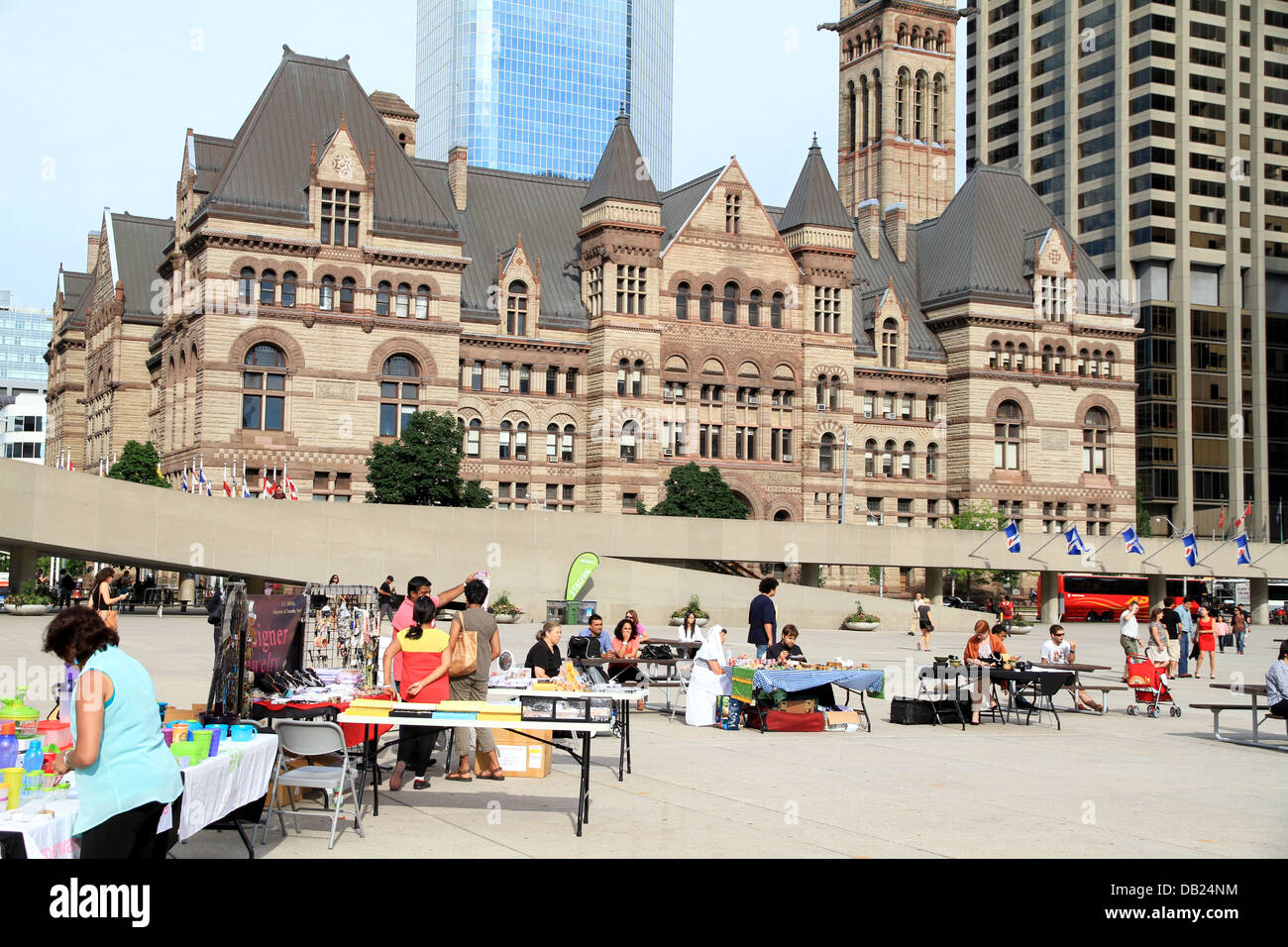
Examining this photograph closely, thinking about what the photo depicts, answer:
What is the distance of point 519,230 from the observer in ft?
239

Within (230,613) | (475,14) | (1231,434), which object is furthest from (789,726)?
(475,14)

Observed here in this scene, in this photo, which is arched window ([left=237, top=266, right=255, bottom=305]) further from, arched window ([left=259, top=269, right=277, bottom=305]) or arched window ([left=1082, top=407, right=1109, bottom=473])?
arched window ([left=1082, top=407, right=1109, bottom=473])

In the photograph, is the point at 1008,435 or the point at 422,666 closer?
the point at 422,666

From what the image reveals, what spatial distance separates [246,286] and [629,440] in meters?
18.9

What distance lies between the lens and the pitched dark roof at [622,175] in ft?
219

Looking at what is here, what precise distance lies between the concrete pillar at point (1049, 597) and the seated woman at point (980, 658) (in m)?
43.8

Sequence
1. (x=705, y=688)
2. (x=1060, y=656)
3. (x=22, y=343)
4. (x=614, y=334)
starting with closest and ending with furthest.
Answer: (x=705, y=688), (x=1060, y=656), (x=614, y=334), (x=22, y=343)

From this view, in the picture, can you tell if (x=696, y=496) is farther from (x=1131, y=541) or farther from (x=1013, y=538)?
(x=1131, y=541)

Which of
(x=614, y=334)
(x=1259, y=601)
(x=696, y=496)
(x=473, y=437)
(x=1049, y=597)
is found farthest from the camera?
(x=614, y=334)

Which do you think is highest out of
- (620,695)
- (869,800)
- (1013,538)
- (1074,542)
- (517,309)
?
(517,309)

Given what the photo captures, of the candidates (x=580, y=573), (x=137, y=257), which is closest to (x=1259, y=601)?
(x=580, y=573)

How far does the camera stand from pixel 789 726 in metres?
19.4

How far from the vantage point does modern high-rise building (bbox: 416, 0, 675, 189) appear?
160 metres

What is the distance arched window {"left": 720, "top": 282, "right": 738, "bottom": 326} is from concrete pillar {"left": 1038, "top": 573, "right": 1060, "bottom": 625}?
18998 mm
